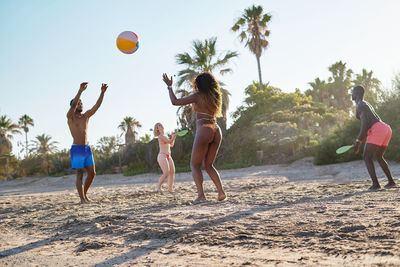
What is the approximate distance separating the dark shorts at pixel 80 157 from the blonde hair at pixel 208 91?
2.48 metres

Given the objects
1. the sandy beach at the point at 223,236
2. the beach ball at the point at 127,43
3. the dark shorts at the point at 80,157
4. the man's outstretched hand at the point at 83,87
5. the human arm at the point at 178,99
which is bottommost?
the sandy beach at the point at 223,236

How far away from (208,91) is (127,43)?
281 centimetres

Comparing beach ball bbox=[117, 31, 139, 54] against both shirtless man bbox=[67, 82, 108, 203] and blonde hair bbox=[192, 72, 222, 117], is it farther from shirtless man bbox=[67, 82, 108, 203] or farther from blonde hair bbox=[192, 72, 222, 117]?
blonde hair bbox=[192, 72, 222, 117]

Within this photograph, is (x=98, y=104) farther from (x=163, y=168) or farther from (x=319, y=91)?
(x=319, y=91)

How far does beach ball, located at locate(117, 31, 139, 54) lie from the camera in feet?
23.1

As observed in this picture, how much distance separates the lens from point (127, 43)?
706 centimetres

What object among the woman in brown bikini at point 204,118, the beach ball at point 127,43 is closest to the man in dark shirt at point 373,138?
the woman in brown bikini at point 204,118

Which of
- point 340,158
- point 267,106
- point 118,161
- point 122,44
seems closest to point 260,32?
point 267,106

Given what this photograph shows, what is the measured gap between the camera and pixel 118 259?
2527 millimetres

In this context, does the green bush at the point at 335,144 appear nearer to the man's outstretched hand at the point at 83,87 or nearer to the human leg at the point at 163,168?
the human leg at the point at 163,168

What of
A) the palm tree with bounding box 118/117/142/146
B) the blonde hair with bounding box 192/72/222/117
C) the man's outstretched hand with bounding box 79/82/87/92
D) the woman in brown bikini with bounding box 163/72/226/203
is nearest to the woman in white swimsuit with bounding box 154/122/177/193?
the man's outstretched hand with bounding box 79/82/87/92

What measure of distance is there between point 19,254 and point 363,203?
11.4 ft

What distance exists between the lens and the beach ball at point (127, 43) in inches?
278

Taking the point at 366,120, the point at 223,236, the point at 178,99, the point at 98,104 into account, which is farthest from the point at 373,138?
→ the point at 98,104
